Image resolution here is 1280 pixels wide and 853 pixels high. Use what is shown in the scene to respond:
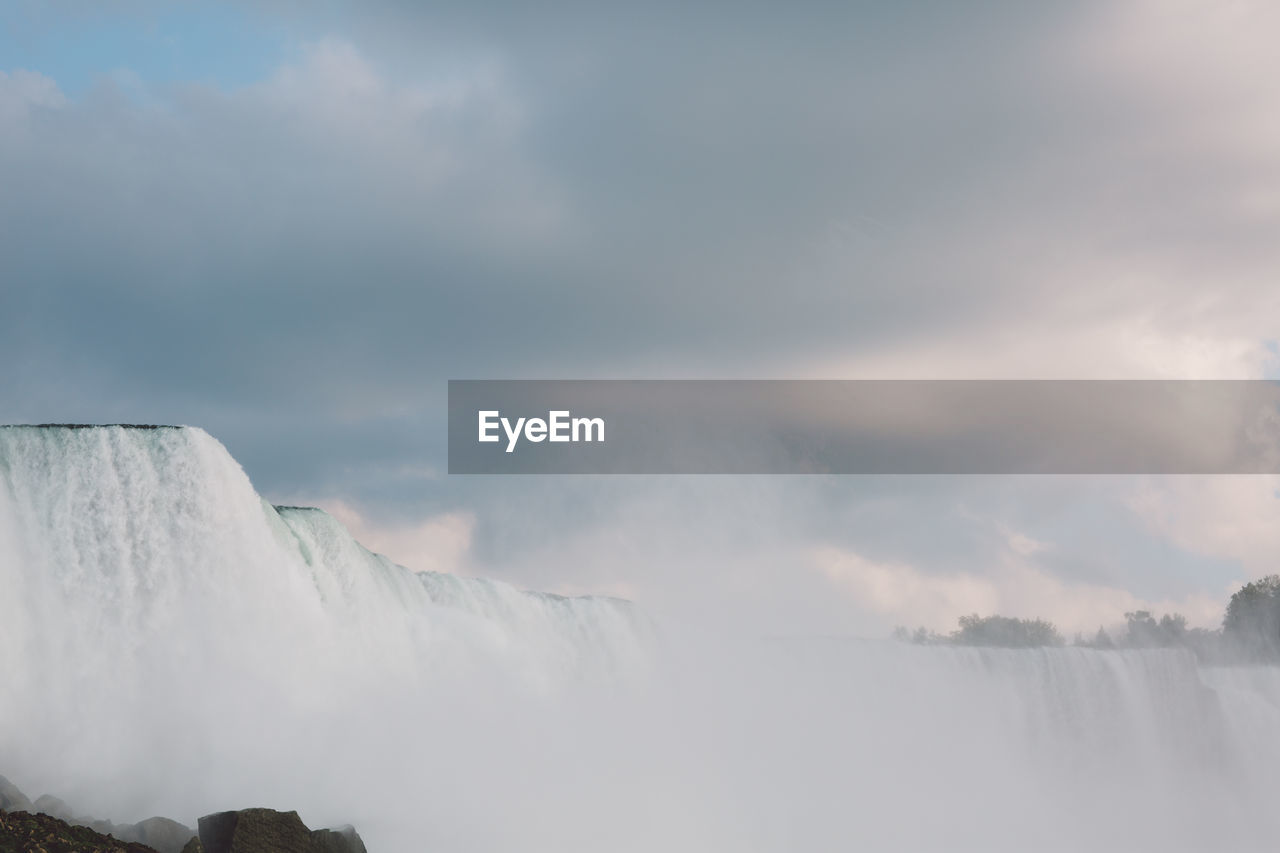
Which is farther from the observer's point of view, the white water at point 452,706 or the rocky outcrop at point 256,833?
the white water at point 452,706

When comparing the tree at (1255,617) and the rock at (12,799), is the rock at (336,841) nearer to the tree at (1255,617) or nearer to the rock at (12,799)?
the rock at (12,799)

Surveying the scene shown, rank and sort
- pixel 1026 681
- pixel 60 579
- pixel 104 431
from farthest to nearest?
pixel 1026 681
pixel 104 431
pixel 60 579

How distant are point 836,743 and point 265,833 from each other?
22.4 meters

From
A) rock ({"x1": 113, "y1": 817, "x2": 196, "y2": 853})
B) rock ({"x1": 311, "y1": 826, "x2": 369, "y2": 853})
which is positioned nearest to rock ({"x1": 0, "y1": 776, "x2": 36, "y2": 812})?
rock ({"x1": 113, "y1": 817, "x2": 196, "y2": 853})

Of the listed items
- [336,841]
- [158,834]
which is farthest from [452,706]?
[158,834]

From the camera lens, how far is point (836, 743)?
34438 millimetres

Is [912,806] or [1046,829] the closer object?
[912,806]

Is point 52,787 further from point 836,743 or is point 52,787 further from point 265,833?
point 836,743

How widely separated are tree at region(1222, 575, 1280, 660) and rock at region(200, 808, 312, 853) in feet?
313

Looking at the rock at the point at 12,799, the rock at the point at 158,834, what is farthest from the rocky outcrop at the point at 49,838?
the rock at the point at 158,834

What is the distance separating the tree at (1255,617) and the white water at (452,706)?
202ft

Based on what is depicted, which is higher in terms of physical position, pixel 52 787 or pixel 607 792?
pixel 52 787

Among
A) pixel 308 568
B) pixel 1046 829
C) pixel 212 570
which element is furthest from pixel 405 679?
pixel 1046 829

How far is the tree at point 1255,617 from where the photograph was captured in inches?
3713
